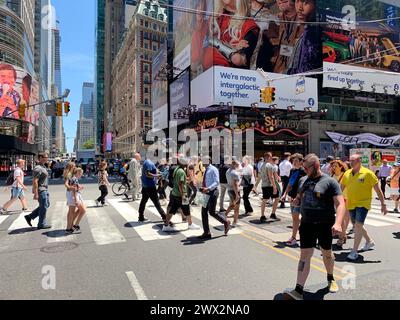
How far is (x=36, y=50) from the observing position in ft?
441

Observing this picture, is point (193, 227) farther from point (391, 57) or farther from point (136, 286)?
point (391, 57)

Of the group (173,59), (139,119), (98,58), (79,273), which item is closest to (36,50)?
(98,58)

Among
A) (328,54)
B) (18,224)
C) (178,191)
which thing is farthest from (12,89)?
(178,191)

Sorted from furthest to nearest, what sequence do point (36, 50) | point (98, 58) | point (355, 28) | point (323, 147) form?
point (98, 58) → point (36, 50) → point (355, 28) → point (323, 147)

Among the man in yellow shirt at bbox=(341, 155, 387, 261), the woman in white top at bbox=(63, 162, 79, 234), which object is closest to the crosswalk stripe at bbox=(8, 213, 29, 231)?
the woman in white top at bbox=(63, 162, 79, 234)

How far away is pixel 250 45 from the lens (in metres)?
40.8

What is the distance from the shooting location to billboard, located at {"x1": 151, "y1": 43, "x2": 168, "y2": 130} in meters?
58.1

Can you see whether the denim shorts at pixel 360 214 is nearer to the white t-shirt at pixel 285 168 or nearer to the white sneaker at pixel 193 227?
the white sneaker at pixel 193 227

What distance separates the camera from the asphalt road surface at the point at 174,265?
4742 mm

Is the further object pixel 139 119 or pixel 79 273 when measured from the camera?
pixel 139 119

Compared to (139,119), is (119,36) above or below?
above
